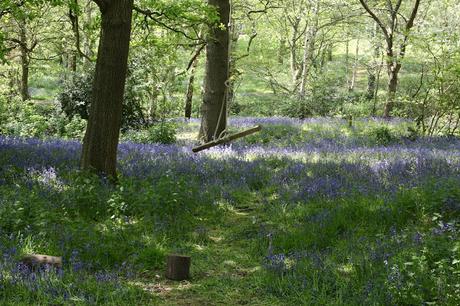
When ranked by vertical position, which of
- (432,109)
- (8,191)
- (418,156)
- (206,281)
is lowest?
(206,281)

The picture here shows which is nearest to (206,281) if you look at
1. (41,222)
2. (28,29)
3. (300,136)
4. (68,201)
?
(41,222)

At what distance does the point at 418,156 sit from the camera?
10.2 metres

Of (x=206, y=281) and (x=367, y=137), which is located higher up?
(x=367, y=137)

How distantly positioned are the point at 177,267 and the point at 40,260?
57.6 inches

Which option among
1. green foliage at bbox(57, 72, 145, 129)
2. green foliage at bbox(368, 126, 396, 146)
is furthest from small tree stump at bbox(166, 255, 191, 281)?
green foliage at bbox(57, 72, 145, 129)

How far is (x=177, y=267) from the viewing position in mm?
5398

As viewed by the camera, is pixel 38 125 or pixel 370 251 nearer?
Answer: pixel 370 251

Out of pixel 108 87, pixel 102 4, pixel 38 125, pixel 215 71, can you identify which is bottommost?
pixel 38 125

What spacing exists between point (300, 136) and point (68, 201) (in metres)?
10.4

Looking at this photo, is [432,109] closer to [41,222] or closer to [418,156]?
[418,156]

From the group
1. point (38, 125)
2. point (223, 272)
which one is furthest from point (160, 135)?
point (223, 272)

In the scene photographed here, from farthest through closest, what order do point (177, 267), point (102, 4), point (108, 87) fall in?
1. point (108, 87)
2. point (102, 4)
3. point (177, 267)

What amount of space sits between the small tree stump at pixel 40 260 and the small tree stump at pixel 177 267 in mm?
1186

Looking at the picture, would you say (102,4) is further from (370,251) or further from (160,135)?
(160,135)
